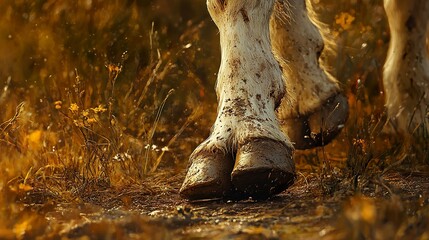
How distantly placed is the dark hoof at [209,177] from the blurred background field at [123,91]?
336 mm

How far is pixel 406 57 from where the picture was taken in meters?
4.88

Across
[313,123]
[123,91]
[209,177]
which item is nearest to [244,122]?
[209,177]

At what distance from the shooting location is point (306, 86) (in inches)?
181

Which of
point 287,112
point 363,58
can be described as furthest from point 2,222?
point 363,58

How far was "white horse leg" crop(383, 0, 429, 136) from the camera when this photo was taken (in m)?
4.73

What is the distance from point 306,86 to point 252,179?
159 cm

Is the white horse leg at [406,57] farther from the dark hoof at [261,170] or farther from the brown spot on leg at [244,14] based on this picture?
the dark hoof at [261,170]

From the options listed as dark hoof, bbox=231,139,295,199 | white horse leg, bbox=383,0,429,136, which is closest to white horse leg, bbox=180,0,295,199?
dark hoof, bbox=231,139,295,199

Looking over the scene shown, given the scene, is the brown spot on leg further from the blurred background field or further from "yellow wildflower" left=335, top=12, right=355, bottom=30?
"yellow wildflower" left=335, top=12, right=355, bottom=30

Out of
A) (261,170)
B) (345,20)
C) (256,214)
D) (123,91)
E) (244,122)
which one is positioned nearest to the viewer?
(256,214)

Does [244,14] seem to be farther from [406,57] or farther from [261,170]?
[406,57]

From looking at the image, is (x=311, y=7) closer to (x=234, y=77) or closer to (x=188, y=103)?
(x=188, y=103)

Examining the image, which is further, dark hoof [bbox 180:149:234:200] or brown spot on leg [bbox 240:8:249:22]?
brown spot on leg [bbox 240:8:249:22]

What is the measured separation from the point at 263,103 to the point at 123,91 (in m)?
1.62
